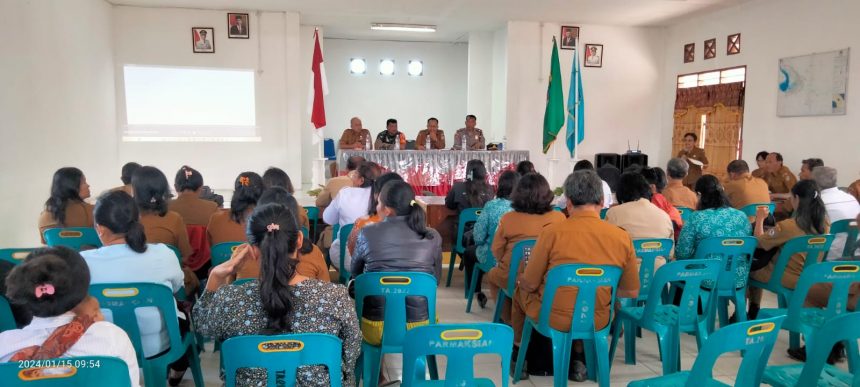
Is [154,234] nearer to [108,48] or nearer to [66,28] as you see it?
[66,28]

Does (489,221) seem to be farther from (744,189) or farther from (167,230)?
(744,189)

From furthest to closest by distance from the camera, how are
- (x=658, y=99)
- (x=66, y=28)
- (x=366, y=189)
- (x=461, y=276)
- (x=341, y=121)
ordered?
(x=341, y=121), (x=658, y=99), (x=66, y=28), (x=461, y=276), (x=366, y=189)

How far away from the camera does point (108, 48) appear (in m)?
9.10

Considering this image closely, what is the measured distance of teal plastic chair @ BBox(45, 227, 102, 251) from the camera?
3.11 metres

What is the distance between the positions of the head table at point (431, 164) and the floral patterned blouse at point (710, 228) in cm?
467

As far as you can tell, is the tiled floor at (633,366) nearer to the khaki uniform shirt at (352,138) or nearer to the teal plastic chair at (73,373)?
the teal plastic chair at (73,373)

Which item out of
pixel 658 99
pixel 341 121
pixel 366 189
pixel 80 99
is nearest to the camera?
pixel 366 189

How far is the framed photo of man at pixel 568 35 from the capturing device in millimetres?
10516

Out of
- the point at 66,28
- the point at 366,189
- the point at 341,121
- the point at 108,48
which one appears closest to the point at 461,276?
the point at 366,189

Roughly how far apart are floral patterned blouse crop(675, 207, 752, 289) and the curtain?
6.19 meters

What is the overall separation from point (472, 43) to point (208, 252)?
30.5 ft

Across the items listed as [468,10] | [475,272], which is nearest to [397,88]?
[468,10]

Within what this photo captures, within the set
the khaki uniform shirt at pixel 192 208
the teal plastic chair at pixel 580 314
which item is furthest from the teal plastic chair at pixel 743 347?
the khaki uniform shirt at pixel 192 208

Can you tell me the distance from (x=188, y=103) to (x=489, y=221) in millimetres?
7862
